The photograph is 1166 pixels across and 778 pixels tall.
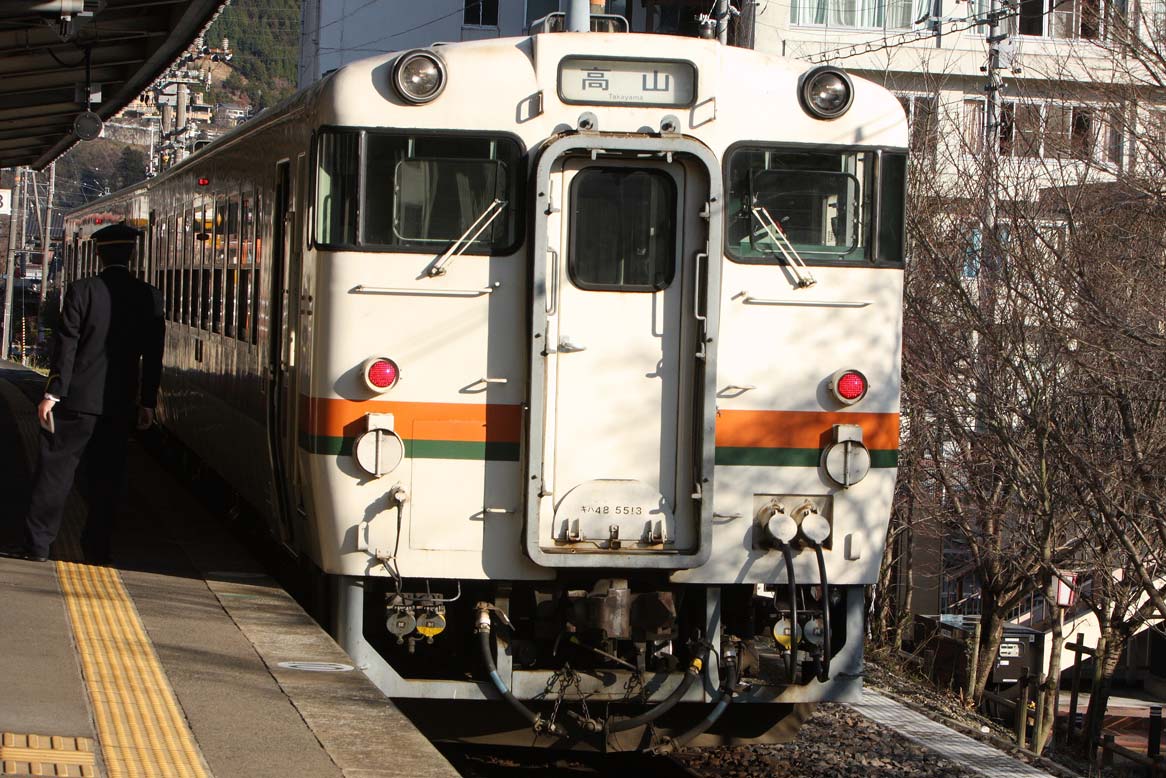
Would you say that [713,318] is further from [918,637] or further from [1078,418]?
[918,637]

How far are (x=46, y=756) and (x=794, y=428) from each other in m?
3.44

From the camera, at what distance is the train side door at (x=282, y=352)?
7.57m

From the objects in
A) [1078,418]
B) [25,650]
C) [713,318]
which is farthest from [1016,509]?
[25,650]

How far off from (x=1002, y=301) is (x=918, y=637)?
8.37m

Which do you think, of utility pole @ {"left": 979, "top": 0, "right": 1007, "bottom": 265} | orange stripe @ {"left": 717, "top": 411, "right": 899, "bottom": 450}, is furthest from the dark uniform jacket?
utility pole @ {"left": 979, "top": 0, "right": 1007, "bottom": 265}

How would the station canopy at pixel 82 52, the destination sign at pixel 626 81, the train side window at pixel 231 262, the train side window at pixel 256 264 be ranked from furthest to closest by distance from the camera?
the station canopy at pixel 82 52, the train side window at pixel 231 262, the train side window at pixel 256 264, the destination sign at pixel 626 81

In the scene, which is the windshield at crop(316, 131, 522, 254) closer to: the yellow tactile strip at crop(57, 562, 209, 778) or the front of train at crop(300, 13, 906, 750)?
the front of train at crop(300, 13, 906, 750)

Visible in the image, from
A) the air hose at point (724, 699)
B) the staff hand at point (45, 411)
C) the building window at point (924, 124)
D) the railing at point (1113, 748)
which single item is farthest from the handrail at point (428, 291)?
the railing at point (1113, 748)

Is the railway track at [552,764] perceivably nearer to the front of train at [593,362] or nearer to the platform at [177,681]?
the front of train at [593,362]

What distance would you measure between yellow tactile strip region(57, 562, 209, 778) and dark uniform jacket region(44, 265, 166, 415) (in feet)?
3.15

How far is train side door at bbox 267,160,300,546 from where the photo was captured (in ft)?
24.8

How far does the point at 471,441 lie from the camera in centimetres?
674

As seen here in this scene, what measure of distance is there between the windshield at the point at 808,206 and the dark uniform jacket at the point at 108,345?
11.1 ft

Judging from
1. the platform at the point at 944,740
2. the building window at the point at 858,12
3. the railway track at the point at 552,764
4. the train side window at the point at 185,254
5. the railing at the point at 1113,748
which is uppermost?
the building window at the point at 858,12
